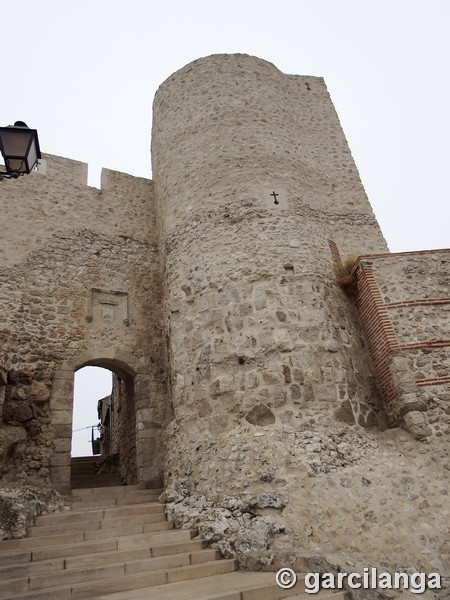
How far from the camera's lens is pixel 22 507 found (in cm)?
470

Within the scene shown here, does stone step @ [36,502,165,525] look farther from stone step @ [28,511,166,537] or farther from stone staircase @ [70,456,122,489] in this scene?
stone staircase @ [70,456,122,489]

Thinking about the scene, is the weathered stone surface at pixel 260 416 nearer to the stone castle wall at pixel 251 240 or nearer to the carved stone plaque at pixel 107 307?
the stone castle wall at pixel 251 240

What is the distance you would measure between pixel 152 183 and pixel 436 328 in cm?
686

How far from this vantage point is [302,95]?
10.1 metres

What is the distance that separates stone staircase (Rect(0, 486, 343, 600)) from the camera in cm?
350

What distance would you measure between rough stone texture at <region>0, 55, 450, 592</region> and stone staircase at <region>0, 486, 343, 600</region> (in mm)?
350

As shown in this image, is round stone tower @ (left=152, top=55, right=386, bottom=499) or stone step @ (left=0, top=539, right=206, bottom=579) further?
round stone tower @ (left=152, top=55, right=386, bottom=499)

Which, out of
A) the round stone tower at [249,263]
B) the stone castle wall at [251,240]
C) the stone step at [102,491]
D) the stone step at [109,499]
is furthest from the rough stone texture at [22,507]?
the stone castle wall at [251,240]

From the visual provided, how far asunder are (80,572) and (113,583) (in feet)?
1.15

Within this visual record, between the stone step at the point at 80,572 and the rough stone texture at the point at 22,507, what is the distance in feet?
2.47

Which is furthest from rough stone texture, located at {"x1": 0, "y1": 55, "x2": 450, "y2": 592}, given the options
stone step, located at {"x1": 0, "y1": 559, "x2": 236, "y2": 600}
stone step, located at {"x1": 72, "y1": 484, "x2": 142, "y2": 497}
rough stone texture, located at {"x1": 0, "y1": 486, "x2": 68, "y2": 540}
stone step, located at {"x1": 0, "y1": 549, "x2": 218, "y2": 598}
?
rough stone texture, located at {"x1": 0, "y1": 486, "x2": 68, "y2": 540}

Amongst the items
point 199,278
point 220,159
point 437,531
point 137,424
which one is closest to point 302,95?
point 220,159

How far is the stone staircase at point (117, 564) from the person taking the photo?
11.5 ft

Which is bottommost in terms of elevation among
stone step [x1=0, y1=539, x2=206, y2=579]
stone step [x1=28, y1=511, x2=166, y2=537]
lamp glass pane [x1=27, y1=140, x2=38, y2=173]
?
stone step [x1=0, y1=539, x2=206, y2=579]
